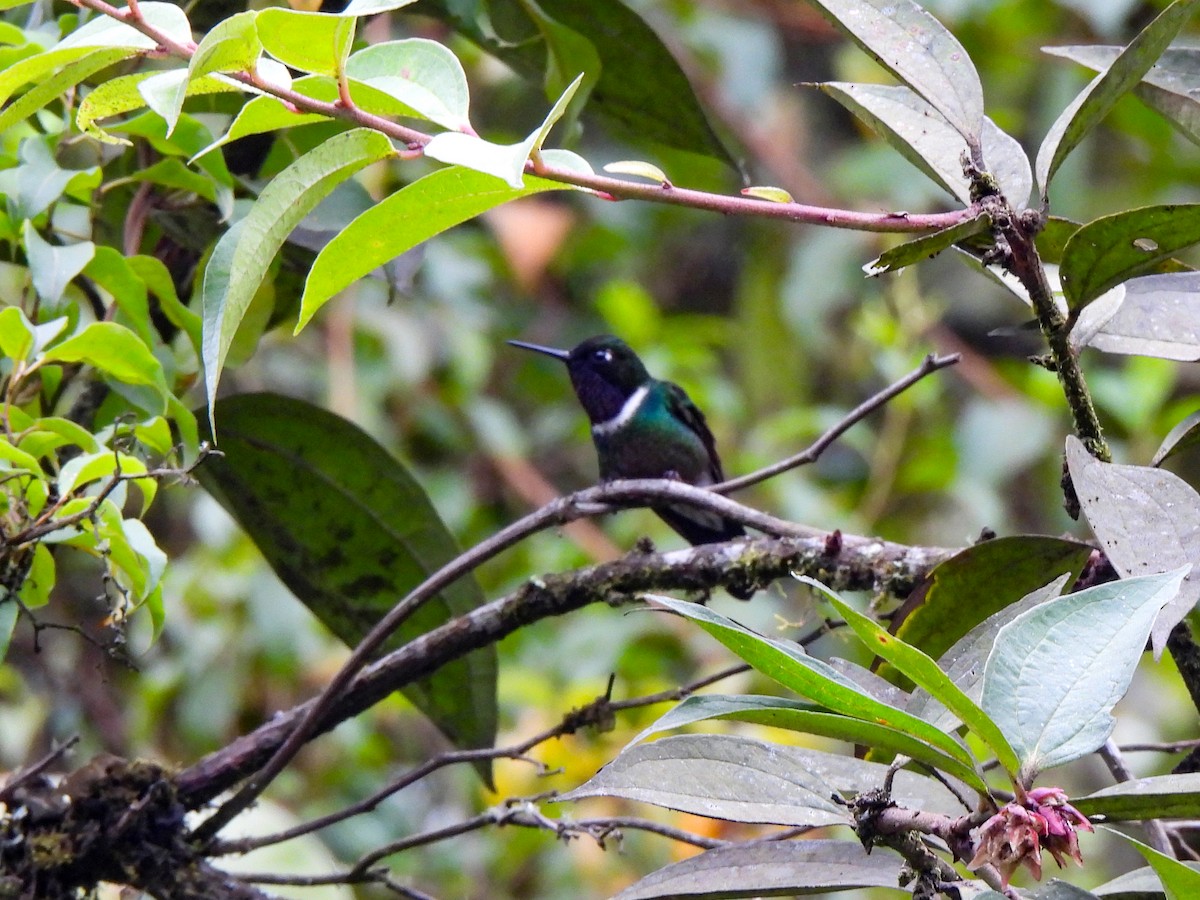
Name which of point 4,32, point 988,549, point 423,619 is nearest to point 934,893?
point 988,549

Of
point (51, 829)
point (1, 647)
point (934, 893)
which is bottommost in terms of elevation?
point (51, 829)

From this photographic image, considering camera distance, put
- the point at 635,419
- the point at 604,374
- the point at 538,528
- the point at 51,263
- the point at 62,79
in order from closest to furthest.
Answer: the point at 62,79
the point at 51,263
the point at 538,528
the point at 635,419
the point at 604,374

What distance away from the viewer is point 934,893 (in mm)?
937

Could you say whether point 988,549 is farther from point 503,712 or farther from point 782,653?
point 503,712

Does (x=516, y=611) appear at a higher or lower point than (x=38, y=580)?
lower

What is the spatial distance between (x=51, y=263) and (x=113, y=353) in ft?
0.52

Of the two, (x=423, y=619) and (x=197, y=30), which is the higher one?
(x=197, y=30)

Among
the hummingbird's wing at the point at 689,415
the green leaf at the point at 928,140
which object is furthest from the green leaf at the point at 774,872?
the hummingbird's wing at the point at 689,415

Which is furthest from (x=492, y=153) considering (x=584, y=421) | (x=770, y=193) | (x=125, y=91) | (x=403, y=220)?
(x=584, y=421)

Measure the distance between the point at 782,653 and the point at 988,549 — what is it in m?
0.46

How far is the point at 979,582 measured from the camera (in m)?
1.32

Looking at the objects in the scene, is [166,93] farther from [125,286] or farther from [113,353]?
[125,286]

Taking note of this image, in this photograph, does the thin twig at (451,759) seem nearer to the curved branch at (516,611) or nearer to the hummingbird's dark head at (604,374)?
the curved branch at (516,611)

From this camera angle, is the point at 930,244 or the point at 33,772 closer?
the point at 930,244
